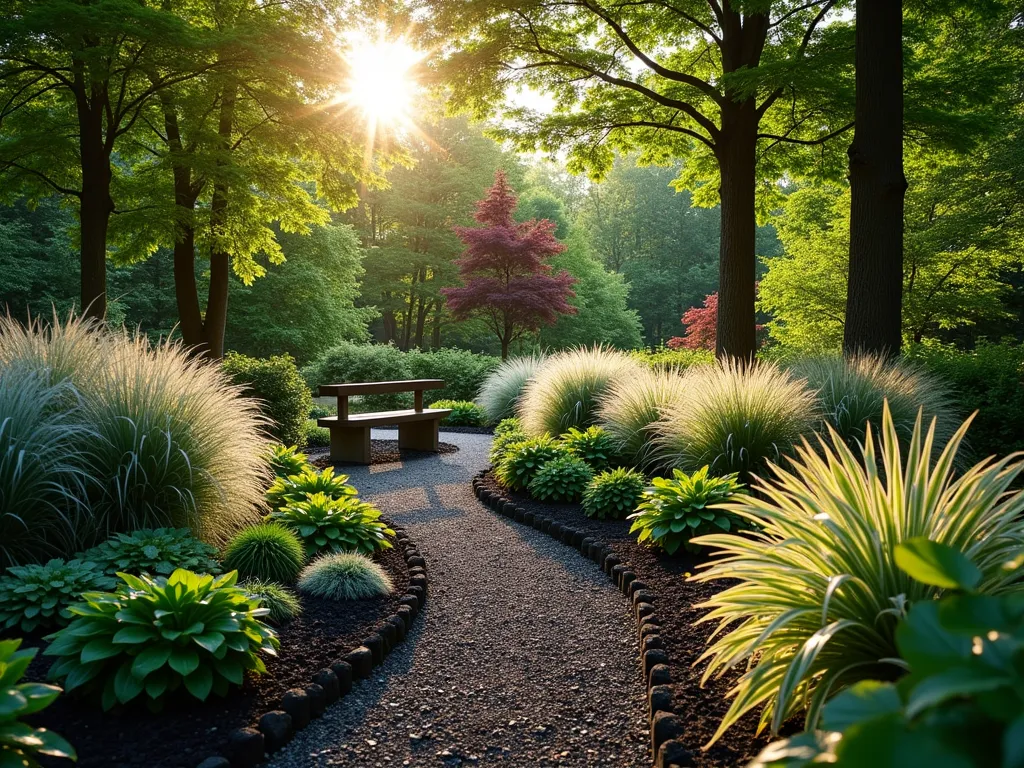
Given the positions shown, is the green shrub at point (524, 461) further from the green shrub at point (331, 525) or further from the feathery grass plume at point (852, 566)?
the feathery grass plume at point (852, 566)

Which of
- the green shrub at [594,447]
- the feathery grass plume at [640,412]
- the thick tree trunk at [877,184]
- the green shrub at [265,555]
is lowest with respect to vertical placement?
the green shrub at [265,555]

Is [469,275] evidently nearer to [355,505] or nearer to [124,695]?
[355,505]

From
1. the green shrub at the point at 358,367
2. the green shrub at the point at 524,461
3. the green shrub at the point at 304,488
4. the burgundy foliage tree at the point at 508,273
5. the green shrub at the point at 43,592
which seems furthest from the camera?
the burgundy foliage tree at the point at 508,273

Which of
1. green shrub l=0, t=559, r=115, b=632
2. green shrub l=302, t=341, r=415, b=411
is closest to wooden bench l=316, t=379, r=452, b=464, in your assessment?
green shrub l=0, t=559, r=115, b=632

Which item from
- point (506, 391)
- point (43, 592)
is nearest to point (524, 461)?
point (43, 592)

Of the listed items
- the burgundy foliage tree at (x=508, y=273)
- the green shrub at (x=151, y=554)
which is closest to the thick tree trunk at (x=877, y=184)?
the green shrub at (x=151, y=554)

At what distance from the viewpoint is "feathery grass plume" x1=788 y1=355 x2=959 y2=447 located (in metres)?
6.24

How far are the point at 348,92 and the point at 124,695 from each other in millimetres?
10515

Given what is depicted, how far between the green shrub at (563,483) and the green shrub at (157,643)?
3.91 metres

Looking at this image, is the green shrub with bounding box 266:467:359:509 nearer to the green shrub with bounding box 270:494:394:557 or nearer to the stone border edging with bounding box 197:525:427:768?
the green shrub with bounding box 270:494:394:557

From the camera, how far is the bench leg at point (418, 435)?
33.7 feet

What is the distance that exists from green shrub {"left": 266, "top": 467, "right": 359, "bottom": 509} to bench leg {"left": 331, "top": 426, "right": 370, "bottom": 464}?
388 cm

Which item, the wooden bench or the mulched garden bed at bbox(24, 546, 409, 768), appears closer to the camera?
the mulched garden bed at bbox(24, 546, 409, 768)

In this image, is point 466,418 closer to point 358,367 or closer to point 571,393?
point 571,393
